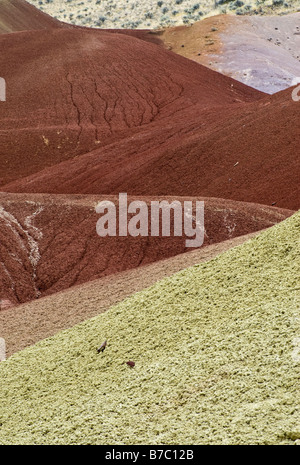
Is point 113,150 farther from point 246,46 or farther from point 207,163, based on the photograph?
point 246,46

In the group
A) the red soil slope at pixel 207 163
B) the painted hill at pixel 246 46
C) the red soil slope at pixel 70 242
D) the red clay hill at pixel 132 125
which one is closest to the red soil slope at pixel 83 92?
the red clay hill at pixel 132 125

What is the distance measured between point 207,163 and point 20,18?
39584 mm

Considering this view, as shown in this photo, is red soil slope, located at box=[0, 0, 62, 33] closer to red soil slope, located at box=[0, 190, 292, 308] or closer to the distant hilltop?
the distant hilltop

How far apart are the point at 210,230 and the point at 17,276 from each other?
18.1 feet

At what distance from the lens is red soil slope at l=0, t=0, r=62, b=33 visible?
55812 millimetres

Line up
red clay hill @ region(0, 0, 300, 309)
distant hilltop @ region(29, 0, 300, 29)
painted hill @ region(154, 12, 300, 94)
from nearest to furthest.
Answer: red clay hill @ region(0, 0, 300, 309) < painted hill @ region(154, 12, 300, 94) < distant hilltop @ region(29, 0, 300, 29)

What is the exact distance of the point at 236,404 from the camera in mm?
5508

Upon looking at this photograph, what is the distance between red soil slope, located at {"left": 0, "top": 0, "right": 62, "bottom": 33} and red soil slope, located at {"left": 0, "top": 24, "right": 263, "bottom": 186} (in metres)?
11.4

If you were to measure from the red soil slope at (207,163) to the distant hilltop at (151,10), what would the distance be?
1632 inches

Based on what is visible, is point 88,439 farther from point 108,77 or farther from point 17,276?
A: point 108,77
